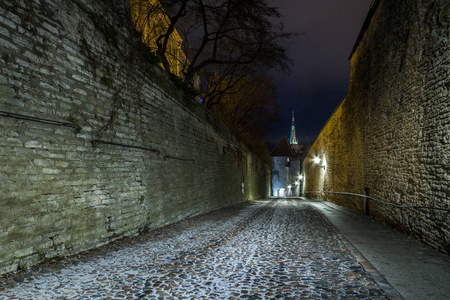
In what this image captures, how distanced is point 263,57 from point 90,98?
11025 mm

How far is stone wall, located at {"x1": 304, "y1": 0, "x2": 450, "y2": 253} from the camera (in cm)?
571

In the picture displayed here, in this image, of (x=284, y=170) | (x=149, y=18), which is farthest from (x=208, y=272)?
(x=284, y=170)

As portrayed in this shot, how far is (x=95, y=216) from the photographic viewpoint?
18.6 ft

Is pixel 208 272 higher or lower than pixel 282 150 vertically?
lower

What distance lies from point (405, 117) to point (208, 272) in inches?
253

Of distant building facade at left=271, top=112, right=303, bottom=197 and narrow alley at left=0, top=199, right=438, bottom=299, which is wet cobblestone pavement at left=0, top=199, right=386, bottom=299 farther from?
distant building facade at left=271, top=112, right=303, bottom=197

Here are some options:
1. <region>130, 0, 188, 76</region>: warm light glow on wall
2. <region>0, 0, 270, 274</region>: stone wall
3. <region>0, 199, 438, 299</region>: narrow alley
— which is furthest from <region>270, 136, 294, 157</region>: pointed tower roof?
<region>0, 199, 438, 299</region>: narrow alley

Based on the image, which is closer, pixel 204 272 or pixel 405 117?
pixel 204 272

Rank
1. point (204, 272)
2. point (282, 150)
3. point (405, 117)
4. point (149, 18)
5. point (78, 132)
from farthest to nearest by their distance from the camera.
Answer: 1. point (282, 150)
2. point (149, 18)
3. point (405, 117)
4. point (78, 132)
5. point (204, 272)

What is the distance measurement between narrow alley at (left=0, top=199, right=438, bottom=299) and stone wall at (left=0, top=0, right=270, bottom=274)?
580 millimetres

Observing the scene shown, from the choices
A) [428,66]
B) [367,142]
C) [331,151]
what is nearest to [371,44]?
[367,142]

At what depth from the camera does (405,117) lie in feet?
24.2

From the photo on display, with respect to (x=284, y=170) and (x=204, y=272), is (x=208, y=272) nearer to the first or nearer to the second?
(x=204, y=272)

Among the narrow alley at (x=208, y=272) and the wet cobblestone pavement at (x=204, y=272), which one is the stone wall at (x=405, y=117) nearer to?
the narrow alley at (x=208, y=272)
